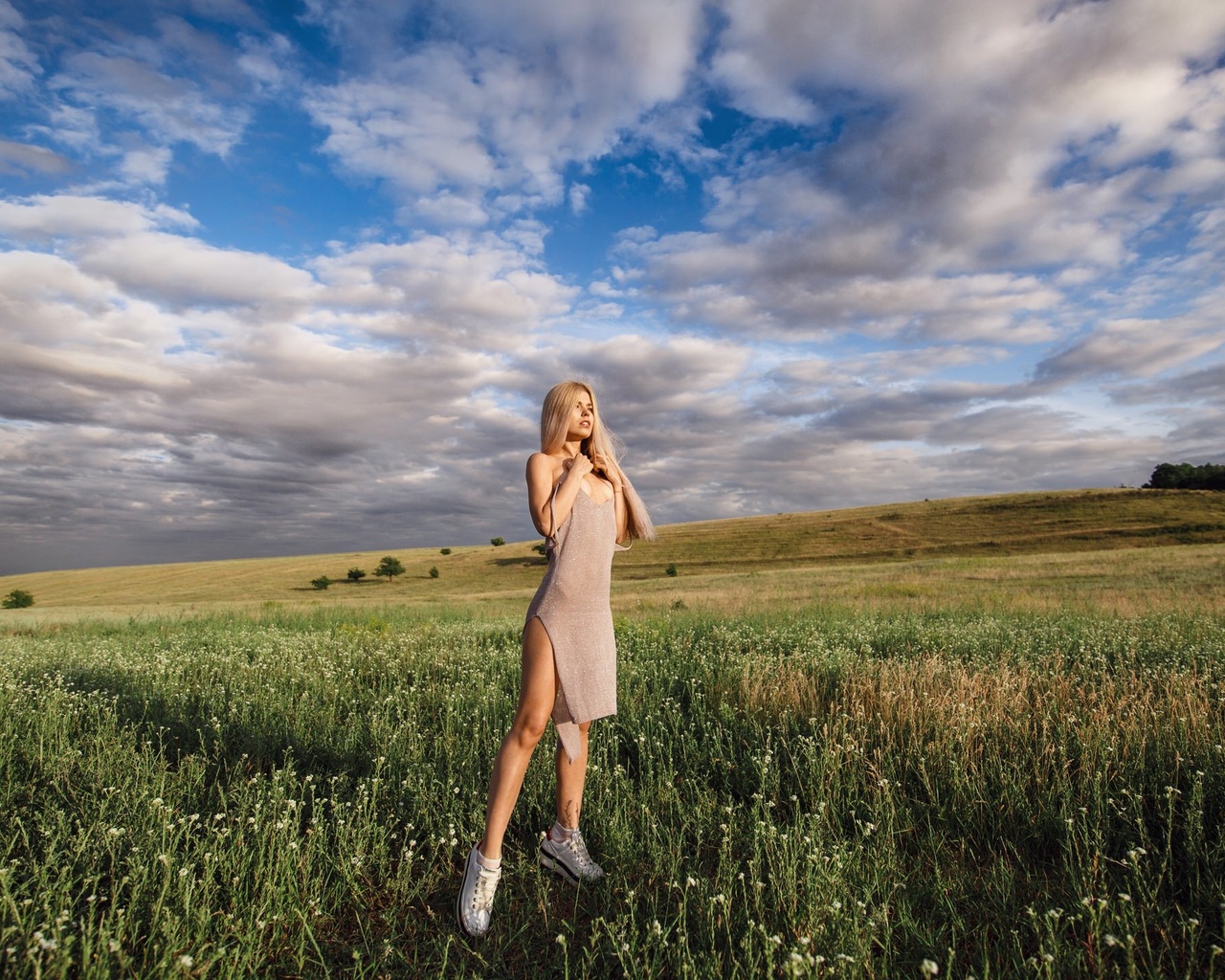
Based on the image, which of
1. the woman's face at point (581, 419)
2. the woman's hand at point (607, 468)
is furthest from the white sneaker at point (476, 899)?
the woman's face at point (581, 419)

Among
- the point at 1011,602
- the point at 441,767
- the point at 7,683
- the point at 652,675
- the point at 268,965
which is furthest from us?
the point at 1011,602

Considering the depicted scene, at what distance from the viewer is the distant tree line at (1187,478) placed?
75375mm

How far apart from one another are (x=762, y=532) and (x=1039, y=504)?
1200 inches

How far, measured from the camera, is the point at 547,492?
12.9 feet

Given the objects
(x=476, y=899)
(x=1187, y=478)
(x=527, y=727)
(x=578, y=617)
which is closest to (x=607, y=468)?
(x=578, y=617)

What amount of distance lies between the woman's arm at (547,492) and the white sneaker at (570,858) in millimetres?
1860

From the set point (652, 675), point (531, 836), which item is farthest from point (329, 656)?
point (531, 836)

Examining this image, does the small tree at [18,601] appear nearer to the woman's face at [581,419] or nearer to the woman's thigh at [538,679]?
the woman's thigh at [538,679]

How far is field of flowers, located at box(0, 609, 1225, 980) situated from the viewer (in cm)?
312

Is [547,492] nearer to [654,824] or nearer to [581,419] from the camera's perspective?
[581,419]

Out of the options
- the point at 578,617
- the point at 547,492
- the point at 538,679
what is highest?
the point at 547,492

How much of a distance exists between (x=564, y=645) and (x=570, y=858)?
130 cm

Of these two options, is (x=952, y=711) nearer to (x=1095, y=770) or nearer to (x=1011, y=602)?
(x=1095, y=770)

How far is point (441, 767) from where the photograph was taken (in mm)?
5309
